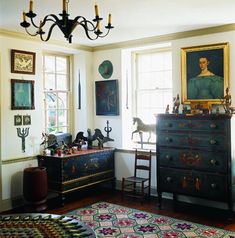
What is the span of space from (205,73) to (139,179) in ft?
6.22

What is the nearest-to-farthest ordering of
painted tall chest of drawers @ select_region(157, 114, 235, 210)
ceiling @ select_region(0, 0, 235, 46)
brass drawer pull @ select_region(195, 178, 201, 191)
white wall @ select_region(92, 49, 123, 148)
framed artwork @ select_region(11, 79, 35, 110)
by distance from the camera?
ceiling @ select_region(0, 0, 235, 46) → painted tall chest of drawers @ select_region(157, 114, 235, 210) → brass drawer pull @ select_region(195, 178, 201, 191) → framed artwork @ select_region(11, 79, 35, 110) → white wall @ select_region(92, 49, 123, 148)

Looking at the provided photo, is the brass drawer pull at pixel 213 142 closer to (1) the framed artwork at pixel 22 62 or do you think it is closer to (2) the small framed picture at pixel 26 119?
(2) the small framed picture at pixel 26 119

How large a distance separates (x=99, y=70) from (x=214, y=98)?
2270mm

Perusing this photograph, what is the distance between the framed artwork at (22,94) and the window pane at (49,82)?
593mm

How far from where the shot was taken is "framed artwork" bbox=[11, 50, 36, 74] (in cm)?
480

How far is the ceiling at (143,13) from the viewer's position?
361 centimetres

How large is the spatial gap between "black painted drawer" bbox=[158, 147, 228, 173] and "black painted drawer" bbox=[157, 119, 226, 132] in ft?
0.99

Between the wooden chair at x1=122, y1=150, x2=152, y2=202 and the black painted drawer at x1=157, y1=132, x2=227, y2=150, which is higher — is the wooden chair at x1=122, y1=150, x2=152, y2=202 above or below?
below

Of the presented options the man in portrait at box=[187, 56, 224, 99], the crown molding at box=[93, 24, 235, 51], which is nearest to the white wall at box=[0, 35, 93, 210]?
the crown molding at box=[93, 24, 235, 51]

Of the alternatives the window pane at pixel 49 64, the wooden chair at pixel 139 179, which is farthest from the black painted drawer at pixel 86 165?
the window pane at pixel 49 64

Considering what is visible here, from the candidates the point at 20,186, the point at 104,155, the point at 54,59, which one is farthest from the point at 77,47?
the point at 20,186

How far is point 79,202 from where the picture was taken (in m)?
5.13

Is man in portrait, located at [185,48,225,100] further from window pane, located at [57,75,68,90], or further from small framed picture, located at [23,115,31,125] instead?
small framed picture, located at [23,115,31,125]

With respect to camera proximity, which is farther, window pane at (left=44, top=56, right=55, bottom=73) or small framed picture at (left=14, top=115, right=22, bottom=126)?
window pane at (left=44, top=56, right=55, bottom=73)
